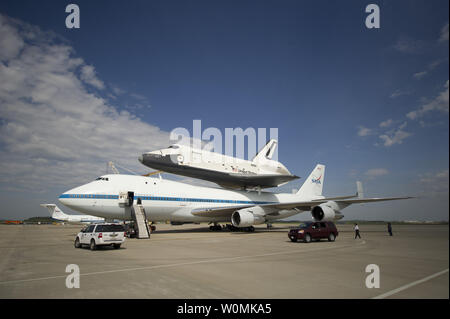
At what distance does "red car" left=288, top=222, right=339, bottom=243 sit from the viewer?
60.3 ft

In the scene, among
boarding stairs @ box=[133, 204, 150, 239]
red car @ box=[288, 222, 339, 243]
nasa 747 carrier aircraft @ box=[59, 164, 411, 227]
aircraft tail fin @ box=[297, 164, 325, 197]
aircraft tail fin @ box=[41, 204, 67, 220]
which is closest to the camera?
red car @ box=[288, 222, 339, 243]

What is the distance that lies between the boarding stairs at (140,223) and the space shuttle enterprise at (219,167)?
27.6 feet

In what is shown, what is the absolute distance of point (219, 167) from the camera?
36.5m

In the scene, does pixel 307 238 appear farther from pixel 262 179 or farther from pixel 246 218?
pixel 262 179

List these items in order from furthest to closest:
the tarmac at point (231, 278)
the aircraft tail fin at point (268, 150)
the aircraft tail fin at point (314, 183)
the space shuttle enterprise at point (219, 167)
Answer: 1. the aircraft tail fin at point (268, 150)
2. the aircraft tail fin at point (314, 183)
3. the space shuttle enterprise at point (219, 167)
4. the tarmac at point (231, 278)

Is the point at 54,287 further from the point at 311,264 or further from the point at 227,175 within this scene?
the point at 227,175

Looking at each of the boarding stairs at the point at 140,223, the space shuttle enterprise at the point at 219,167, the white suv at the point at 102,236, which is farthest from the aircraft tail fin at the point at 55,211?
the white suv at the point at 102,236

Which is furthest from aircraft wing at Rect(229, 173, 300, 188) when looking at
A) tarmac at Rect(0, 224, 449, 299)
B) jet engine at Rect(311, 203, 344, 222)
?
tarmac at Rect(0, 224, 449, 299)

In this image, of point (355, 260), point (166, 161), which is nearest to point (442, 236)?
point (355, 260)

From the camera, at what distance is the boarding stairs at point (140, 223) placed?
22703 mm

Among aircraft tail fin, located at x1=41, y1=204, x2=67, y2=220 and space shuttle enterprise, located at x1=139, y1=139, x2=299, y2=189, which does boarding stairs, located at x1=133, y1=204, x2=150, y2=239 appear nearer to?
space shuttle enterprise, located at x1=139, y1=139, x2=299, y2=189

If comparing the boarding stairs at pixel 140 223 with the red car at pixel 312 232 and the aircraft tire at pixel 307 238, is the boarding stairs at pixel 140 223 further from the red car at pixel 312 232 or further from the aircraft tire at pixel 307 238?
the aircraft tire at pixel 307 238

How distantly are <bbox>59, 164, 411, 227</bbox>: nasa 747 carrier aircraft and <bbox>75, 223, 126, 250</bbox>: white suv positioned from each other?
27.4ft

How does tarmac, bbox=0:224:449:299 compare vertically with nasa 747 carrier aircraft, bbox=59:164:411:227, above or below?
below
